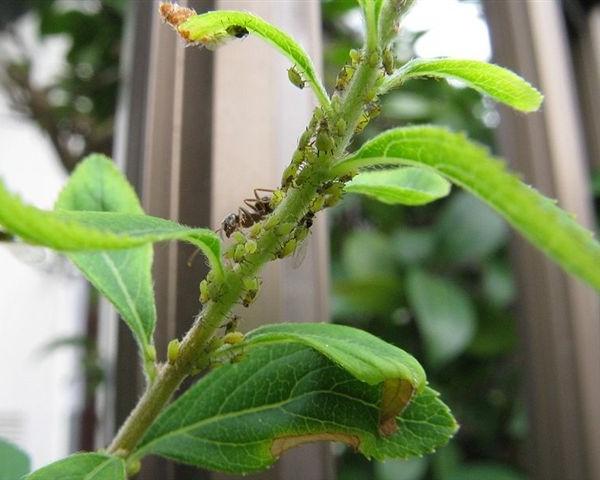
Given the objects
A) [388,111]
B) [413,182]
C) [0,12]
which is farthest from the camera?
[0,12]

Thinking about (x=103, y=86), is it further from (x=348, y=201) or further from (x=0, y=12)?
(x=348, y=201)

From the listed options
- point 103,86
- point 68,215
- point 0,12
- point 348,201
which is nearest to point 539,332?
point 348,201

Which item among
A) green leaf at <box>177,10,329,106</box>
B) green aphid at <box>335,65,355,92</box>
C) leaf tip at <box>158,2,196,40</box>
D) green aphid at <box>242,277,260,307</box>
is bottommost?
green aphid at <box>242,277,260,307</box>

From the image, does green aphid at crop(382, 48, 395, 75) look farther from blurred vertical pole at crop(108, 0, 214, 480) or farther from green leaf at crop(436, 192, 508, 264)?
green leaf at crop(436, 192, 508, 264)

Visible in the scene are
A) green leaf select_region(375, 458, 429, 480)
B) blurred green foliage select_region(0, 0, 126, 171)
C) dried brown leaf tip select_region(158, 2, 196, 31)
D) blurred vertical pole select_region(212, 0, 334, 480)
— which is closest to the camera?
dried brown leaf tip select_region(158, 2, 196, 31)

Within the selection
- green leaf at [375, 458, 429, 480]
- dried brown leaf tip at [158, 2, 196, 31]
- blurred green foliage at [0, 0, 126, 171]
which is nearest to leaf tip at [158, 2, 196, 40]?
dried brown leaf tip at [158, 2, 196, 31]

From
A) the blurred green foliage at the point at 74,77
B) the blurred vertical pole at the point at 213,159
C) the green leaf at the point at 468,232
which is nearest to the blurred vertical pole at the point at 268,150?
the blurred vertical pole at the point at 213,159

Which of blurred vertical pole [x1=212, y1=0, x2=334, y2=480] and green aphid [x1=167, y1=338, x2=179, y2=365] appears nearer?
green aphid [x1=167, y1=338, x2=179, y2=365]
